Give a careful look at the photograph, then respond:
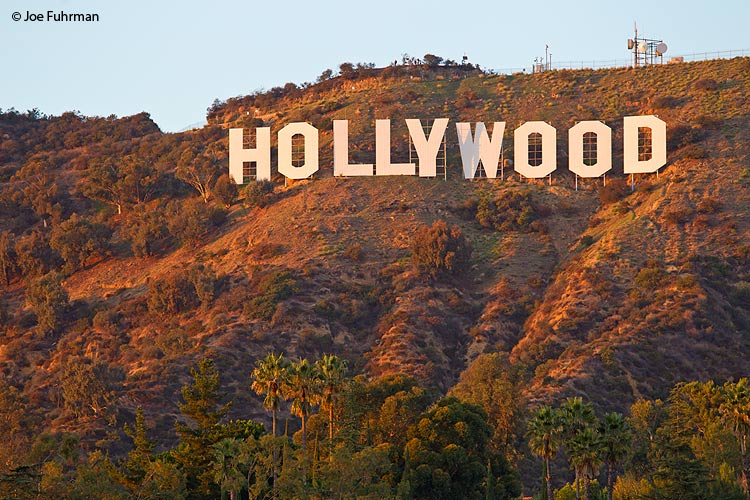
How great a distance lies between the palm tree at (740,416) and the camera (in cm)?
7325

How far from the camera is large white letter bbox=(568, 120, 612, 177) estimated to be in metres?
130

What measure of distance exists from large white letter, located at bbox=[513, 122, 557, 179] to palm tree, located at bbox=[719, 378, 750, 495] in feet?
191

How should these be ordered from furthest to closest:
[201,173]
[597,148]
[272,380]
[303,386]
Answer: [201,173] < [597,148] < [272,380] < [303,386]

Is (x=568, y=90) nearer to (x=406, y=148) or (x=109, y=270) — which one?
(x=406, y=148)

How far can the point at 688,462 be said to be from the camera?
66.8 m

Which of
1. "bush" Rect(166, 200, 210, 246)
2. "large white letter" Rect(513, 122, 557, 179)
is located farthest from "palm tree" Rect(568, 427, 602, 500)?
"bush" Rect(166, 200, 210, 246)

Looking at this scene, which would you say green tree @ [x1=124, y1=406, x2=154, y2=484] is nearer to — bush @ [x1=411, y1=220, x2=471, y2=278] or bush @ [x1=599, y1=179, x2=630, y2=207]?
bush @ [x1=411, y1=220, x2=471, y2=278]

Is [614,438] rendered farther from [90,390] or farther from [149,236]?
[149,236]

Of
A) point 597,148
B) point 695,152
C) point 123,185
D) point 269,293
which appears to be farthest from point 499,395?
point 123,185

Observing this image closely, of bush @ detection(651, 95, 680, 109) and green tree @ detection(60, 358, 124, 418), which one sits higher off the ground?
bush @ detection(651, 95, 680, 109)

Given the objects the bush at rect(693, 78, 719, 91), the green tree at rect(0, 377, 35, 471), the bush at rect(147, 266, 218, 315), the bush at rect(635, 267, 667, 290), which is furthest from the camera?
the bush at rect(693, 78, 719, 91)

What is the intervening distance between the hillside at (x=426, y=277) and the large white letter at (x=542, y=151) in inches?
110

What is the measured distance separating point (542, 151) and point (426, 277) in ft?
69.9

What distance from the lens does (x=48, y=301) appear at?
122m
